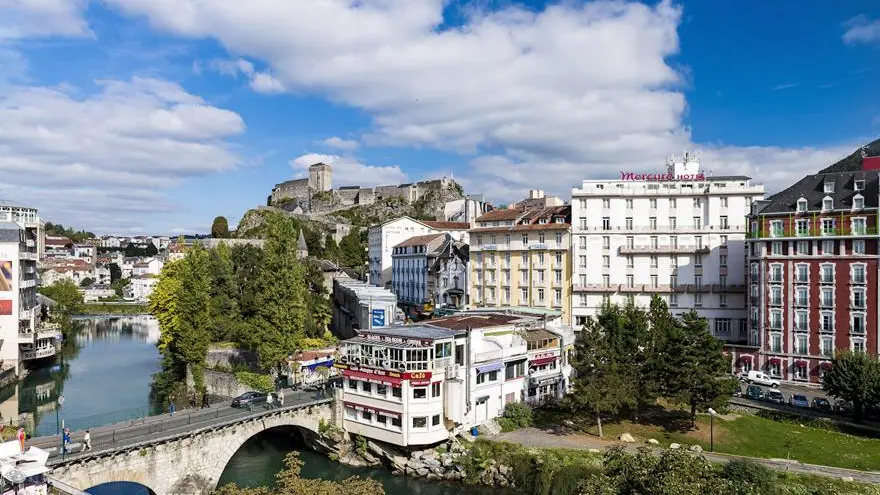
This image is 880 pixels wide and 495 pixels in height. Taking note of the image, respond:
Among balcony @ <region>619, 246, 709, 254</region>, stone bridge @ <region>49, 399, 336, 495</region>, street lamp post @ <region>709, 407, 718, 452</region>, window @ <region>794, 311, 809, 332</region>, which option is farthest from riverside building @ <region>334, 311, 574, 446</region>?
window @ <region>794, 311, 809, 332</region>

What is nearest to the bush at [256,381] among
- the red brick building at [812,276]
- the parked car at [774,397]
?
the parked car at [774,397]

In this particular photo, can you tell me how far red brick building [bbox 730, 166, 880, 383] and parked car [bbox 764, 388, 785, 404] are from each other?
6.91 m

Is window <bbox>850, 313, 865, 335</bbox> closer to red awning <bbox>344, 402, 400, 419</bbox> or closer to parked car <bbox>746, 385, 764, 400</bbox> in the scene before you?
parked car <bbox>746, 385, 764, 400</bbox>

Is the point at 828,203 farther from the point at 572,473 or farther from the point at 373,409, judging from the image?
the point at 373,409

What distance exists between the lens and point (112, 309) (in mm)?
128250

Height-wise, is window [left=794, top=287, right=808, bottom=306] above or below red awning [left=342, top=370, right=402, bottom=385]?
above

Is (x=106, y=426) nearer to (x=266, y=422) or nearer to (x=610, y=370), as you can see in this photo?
(x=266, y=422)

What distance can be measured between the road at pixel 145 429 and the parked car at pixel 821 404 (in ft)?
116

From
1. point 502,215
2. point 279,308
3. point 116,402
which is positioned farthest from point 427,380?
point 502,215

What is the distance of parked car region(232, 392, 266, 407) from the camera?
126ft

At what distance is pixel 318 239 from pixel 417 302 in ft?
167

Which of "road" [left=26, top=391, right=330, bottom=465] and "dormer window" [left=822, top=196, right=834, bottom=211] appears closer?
"road" [left=26, top=391, right=330, bottom=465]

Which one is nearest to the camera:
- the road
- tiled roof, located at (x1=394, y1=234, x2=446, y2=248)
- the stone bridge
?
the stone bridge

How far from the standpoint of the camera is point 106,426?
3231 centimetres
